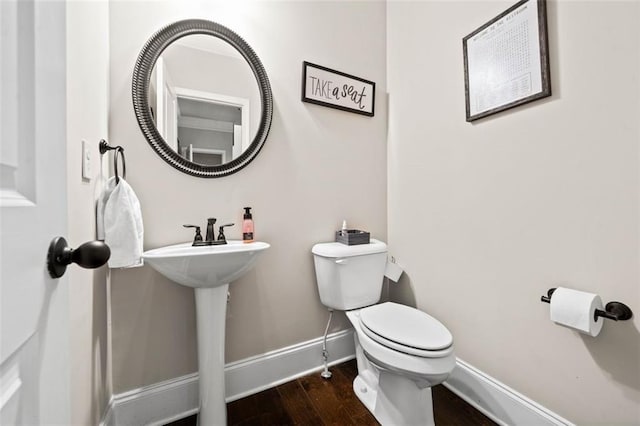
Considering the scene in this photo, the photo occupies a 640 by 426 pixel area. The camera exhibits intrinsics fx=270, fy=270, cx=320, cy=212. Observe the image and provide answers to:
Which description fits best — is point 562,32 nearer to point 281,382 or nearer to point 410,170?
point 410,170

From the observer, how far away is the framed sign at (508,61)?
108cm

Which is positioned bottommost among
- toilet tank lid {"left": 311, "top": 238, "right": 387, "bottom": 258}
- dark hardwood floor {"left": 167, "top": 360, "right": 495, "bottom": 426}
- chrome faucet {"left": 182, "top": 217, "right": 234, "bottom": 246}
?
dark hardwood floor {"left": 167, "top": 360, "right": 495, "bottom": 426}

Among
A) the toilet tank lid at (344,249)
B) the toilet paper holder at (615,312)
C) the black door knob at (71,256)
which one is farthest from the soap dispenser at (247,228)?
the toilet paper holder at (615,312)

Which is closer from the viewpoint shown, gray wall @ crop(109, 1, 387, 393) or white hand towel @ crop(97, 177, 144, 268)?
white hand towel @ crop(97, 177, 144, 268)

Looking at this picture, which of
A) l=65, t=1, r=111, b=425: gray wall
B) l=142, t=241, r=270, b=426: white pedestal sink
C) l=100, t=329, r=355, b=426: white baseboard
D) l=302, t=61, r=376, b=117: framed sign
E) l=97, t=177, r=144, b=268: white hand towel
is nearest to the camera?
l=65, t=1, r=111, b=425: gray wall

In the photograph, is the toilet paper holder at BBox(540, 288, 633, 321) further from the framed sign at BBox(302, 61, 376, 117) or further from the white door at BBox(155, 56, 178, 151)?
the white door at BBox(155, 56, 178, 151)

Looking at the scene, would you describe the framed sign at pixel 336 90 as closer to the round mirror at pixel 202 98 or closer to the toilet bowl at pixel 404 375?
the round mirror at pixel 202 98

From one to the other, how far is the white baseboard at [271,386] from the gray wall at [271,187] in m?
0.05

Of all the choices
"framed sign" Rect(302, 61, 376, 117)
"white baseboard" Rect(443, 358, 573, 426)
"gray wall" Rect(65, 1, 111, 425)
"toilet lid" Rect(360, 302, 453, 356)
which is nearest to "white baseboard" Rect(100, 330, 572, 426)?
"white baseboard" Rect(443, 358, 573, 426)

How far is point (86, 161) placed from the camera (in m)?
0.87

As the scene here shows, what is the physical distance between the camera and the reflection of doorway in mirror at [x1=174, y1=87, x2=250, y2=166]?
129cm

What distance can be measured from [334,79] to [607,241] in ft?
4.83

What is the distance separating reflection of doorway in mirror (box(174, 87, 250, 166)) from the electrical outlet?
0.41 m

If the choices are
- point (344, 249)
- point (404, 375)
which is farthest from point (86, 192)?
point (404, 375)
